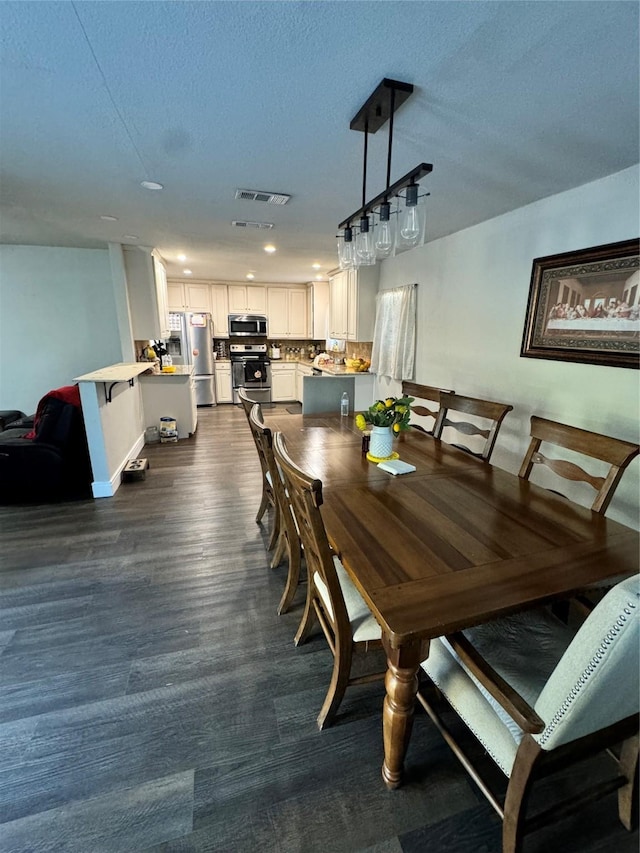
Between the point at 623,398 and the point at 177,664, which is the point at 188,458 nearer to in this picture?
the point at 177,664

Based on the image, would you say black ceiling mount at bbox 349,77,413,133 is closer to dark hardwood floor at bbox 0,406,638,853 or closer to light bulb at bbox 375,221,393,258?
light bulb at bbox 375,221,393,258

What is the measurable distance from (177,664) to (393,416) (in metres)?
1.65

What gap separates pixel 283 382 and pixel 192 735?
6465 millimetres

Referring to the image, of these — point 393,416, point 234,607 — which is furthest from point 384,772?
point 393,416

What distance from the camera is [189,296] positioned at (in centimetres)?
696

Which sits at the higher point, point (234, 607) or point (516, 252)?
point (516, 252)

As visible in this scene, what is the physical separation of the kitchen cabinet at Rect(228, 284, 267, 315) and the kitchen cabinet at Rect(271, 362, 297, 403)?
1.14m

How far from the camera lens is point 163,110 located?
5.38ft

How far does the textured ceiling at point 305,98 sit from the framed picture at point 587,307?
0.50 metres

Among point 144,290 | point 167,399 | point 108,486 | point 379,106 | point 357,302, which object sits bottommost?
point 108,486

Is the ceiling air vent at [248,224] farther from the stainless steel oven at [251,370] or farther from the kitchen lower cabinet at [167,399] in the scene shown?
the stainless steel oven at [251,370]

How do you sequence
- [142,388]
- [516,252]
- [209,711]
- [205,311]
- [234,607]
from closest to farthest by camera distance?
[209,711]
[234,607]
[516,252]
[142,388]
[205,311]

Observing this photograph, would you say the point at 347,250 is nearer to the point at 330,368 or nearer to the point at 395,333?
the point at 395,333

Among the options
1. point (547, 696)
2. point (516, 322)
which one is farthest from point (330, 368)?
point (547, 696)
